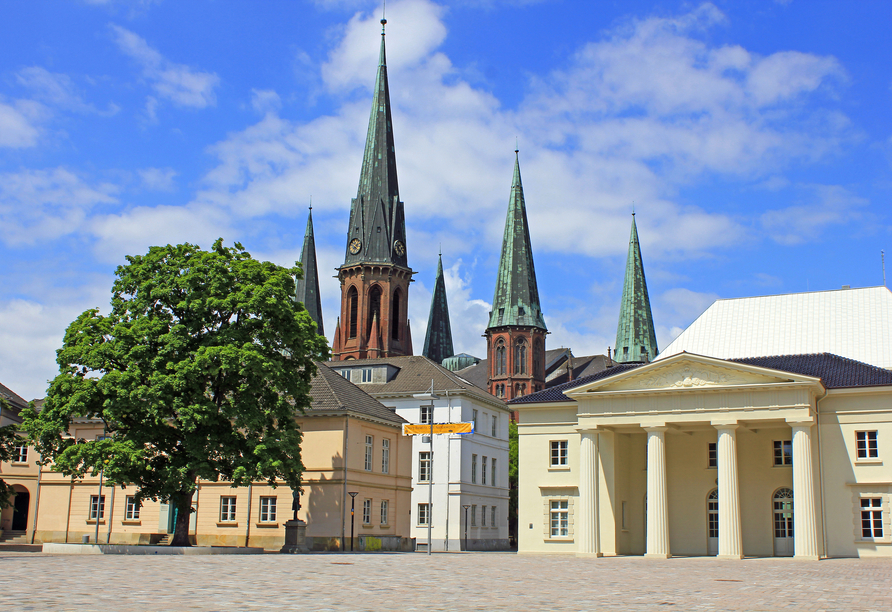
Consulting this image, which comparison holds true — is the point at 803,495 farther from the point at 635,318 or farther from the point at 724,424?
the point at 635,318

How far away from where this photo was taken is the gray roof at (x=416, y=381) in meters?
69.1

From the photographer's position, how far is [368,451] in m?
50.2

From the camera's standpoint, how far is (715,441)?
154ft

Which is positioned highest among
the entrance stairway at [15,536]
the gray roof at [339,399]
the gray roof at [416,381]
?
the gray roof at [416,381]

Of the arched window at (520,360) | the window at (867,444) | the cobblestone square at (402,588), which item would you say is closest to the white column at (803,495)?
the window at (867,444)

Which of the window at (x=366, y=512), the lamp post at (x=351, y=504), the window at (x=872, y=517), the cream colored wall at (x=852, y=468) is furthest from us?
the window at (x=366, y=512)

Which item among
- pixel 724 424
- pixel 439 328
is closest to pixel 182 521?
pixel 724 424

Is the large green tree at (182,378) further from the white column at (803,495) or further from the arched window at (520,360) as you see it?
the arched window at (520,360)

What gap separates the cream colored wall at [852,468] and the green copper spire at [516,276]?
75634 mm

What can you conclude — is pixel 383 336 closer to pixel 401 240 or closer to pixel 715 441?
pixel 401 240

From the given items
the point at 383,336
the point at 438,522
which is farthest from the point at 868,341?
the point at 383,336

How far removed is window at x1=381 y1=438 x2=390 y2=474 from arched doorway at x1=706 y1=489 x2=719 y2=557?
58.5 ft

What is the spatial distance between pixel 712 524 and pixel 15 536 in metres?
41.6

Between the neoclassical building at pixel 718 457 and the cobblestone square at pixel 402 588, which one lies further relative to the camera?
the neoclassical building at pixel 718 457
